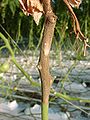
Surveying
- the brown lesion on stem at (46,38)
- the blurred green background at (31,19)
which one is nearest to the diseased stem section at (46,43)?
the brown lesion on stem at (46,38)

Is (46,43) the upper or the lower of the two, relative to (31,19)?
upper

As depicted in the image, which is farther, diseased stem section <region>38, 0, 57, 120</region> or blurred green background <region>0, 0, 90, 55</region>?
blurred green background <region>0, 0, 90, 55</region>

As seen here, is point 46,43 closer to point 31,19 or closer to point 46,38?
point 46,38

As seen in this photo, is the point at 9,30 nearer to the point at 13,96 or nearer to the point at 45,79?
the point at 13,96

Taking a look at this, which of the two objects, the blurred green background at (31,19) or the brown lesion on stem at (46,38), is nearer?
the brown lesion on stem at (46,38)

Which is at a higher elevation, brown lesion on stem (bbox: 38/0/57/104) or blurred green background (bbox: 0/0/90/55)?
brown lesion on stem (bbox: 38/0/57/104)

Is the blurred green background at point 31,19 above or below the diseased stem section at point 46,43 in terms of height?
below

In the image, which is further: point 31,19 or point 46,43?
point 31,19

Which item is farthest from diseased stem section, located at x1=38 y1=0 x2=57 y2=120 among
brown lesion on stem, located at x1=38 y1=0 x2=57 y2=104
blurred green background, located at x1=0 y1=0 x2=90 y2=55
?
blurred green background, located at x1=0 y1=0 x2=90 y2=55

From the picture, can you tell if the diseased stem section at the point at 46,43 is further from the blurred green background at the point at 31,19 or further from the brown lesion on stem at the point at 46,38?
the blurred green background at the point at 31,19

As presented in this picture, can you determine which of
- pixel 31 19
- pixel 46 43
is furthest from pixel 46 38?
pixel 31 19

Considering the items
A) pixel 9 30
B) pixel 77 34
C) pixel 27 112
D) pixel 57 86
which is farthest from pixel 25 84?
pixel 77 34

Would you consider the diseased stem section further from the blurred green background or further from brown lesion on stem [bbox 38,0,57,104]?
the blurred green background
